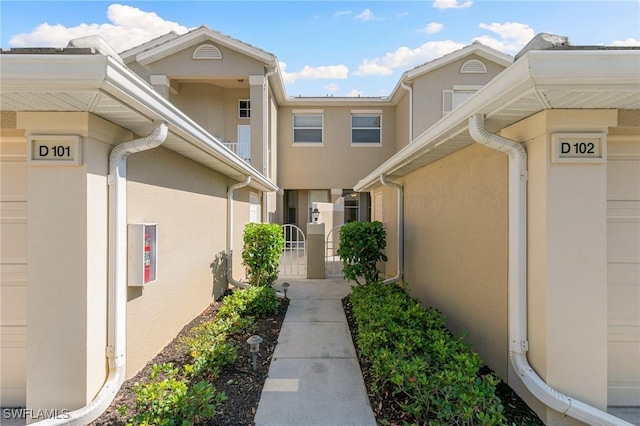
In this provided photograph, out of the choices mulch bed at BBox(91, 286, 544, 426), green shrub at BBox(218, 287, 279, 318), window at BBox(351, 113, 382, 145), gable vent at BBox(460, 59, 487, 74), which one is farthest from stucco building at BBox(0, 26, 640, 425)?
window at BBox(351, 113, 382, 145)

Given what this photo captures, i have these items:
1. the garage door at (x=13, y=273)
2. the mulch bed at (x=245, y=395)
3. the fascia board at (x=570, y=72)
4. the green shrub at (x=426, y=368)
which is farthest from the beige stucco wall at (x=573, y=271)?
the garage door at (x=13, y=273)

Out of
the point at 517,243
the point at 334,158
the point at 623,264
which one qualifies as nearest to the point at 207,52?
the point at 334,158

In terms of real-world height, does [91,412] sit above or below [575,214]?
below

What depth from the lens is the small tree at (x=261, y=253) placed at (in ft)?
20.2

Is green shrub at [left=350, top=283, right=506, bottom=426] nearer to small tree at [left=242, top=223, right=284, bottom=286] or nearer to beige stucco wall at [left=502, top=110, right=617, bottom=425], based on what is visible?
beige stucco wall at [left=502, top=110, right=617, bottom=425]

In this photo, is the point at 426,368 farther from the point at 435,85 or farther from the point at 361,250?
the point at 435,85

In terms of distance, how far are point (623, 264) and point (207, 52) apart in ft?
38.4

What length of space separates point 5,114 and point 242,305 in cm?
384

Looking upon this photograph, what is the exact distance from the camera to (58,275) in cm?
255

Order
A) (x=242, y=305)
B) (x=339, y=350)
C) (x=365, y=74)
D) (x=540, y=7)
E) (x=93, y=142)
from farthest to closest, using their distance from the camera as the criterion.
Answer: (x=365, y=74), (x=242, y=305), (x=540, y=7), (x=339, y=350), (x=93, y=142)

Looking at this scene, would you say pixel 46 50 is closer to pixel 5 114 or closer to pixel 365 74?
pixel 5 114

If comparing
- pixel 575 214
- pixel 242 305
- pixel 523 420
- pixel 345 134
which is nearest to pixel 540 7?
pixel 575 214

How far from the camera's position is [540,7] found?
446cm

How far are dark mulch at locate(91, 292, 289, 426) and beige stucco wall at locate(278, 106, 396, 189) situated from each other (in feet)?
30.5
